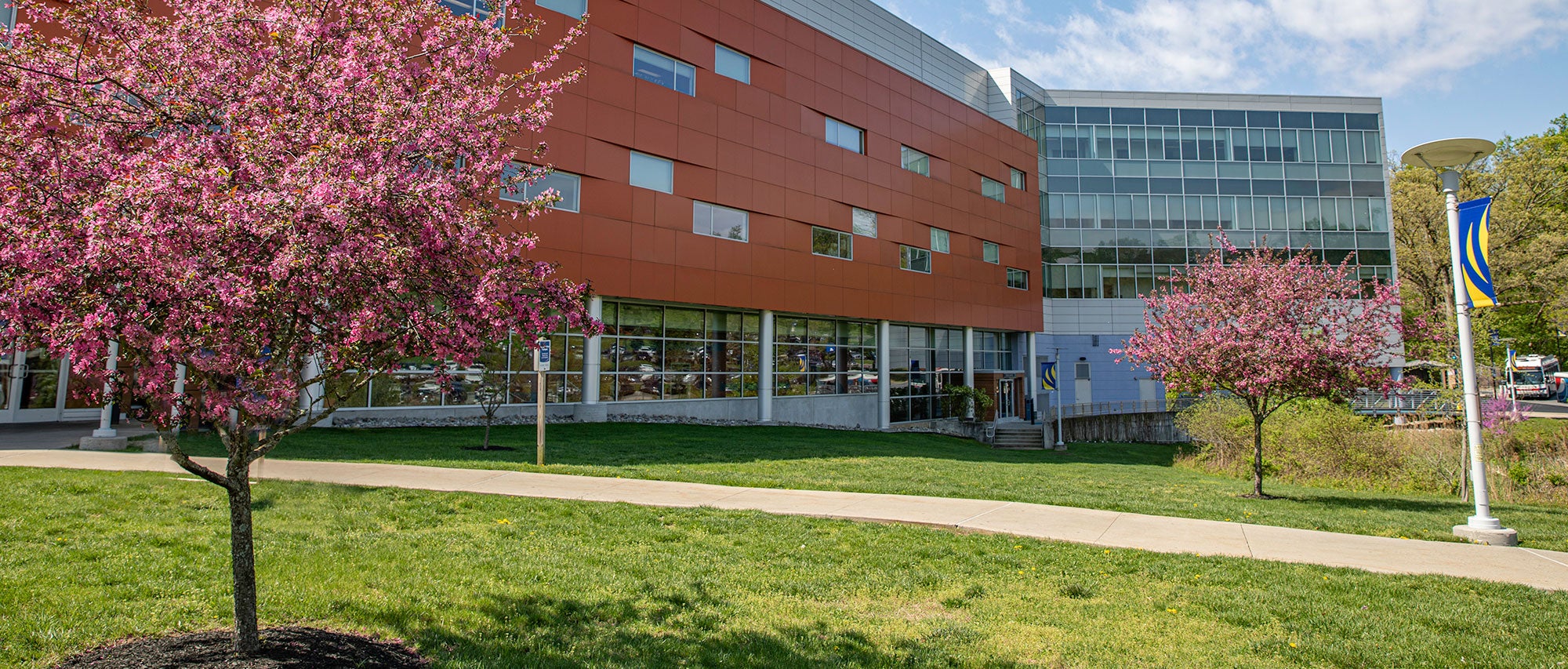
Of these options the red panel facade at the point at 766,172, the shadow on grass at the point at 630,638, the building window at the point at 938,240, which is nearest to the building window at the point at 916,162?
the red panel facade at the point at 766,172

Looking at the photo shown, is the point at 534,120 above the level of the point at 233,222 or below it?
above

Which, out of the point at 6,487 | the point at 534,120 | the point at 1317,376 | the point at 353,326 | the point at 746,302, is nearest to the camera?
the point at 353,326

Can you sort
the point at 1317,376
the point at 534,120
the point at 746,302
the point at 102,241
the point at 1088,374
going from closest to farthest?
the point at 102,241 → the point at 534,120 → the point at 1317,376 → the point at 746,302 → the point at 1088,374

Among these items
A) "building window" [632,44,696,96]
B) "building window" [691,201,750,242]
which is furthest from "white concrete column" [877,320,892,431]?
"building window" [632,44,696,96]

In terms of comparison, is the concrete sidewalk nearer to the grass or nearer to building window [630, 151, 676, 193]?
the grass

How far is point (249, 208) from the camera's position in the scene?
394 cm

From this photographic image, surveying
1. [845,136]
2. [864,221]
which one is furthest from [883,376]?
[845,136]

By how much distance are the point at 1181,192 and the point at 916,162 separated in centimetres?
2269

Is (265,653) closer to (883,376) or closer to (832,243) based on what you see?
(832,243)

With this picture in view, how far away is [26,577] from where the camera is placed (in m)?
5.98

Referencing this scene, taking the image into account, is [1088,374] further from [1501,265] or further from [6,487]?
[6,487]

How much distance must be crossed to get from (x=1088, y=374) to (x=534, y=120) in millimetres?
48254

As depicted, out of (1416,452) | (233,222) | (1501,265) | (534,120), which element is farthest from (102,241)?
(1501,265)

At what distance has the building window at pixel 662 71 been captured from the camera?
1034 inches
